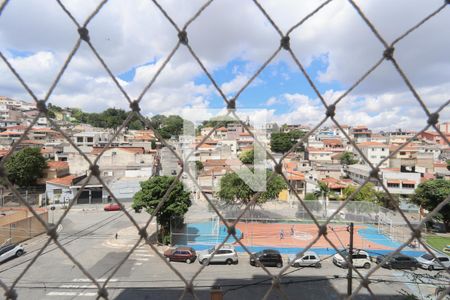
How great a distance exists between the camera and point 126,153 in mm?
17391

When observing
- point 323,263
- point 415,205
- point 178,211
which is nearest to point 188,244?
point 178,211

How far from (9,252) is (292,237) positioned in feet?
28.6

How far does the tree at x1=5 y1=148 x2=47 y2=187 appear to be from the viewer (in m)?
15.1

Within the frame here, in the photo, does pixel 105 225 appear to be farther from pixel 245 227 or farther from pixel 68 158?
pixel 68 158

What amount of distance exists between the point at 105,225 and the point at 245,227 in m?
5.59

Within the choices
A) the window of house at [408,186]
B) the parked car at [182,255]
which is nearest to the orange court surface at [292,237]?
the parked car at [182,255]

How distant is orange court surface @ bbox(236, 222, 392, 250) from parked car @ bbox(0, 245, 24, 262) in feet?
21.7

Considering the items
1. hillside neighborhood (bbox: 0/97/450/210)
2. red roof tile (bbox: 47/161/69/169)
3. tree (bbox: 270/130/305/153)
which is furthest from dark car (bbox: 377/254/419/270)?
tree (bbox: 270/130/305/153)

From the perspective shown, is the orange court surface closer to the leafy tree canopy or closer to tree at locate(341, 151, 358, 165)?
the leafy tree canopy

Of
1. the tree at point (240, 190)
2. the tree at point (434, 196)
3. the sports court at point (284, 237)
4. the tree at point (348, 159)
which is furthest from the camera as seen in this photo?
the tree at point (348, 159)

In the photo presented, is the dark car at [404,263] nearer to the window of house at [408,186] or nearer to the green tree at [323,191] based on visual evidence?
the green tree at [323,191]

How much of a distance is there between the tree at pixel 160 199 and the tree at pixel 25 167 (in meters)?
9.66

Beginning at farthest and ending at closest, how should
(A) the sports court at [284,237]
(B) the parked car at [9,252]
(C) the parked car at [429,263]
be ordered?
(A) the sports court at [284,237] → (C) the parked car at [429,263] → (B) the parked car at [9,252]

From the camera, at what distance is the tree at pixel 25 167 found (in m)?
15.1
